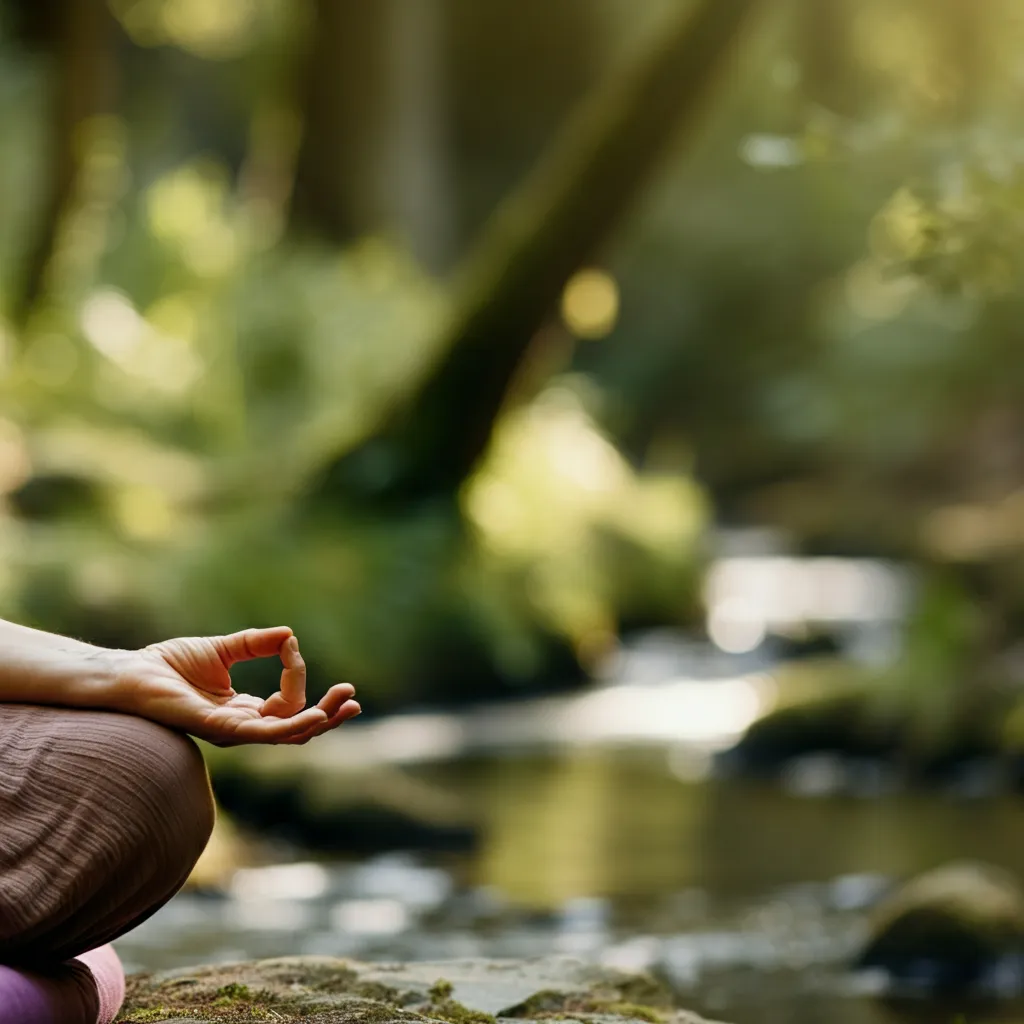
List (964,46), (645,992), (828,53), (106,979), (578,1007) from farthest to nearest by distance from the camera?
(828,53) < (964,46) < (645,992) < (578,1007) < (106,979)

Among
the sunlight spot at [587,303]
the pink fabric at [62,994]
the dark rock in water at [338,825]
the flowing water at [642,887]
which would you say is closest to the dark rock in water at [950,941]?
the flowing water at [642,887]

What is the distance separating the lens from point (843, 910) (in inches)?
319

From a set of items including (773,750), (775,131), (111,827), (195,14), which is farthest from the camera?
(195,14)

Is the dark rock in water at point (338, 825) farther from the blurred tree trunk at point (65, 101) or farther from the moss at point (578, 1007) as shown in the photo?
the blurred tree trunk at point (65, 101)

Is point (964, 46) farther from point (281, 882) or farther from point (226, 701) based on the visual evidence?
point (226, 701)

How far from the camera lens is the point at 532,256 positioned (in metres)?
13.6

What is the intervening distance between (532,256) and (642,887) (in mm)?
6276

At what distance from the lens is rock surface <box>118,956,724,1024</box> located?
2.95 m

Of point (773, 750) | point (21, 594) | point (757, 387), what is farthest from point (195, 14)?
point (773, 750)

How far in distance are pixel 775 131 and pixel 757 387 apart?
24524mm

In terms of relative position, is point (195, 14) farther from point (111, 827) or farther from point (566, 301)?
point (111, 827)

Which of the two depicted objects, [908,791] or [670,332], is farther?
[670,332]

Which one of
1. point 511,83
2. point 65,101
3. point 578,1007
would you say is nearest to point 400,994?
point 578,1007

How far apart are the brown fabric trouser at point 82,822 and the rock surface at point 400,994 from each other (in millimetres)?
350
